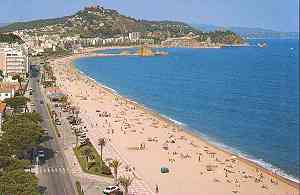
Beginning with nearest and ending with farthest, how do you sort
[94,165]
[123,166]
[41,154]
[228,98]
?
[94,165]
[123,166]
[41,154]
[228,98]

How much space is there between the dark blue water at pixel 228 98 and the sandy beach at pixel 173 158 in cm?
393

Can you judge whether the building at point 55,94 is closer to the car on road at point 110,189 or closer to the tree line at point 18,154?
the tree line at point 18,154

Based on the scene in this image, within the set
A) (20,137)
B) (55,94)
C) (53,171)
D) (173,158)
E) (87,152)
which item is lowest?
(173,158)

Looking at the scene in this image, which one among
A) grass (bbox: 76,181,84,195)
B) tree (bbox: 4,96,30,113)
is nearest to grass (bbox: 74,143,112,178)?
grass (bbox: 76,181,84,195)

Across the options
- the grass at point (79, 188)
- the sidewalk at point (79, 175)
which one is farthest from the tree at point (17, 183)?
the sidewalk at point (79, 175)

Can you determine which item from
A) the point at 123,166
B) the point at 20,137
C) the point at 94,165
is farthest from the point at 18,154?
the point at 123,166

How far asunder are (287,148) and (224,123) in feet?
55.0

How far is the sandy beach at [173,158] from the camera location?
149 ft

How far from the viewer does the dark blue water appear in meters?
64.8

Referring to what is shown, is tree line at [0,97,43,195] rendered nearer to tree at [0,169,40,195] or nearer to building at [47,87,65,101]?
tree at [0,169,40,195]

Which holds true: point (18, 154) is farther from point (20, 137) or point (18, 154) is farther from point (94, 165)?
point (94, 165)

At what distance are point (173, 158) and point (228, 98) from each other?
51.6 metres

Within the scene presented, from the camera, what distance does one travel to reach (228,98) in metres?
104

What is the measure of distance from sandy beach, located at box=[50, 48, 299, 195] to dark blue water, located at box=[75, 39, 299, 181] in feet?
12.9
